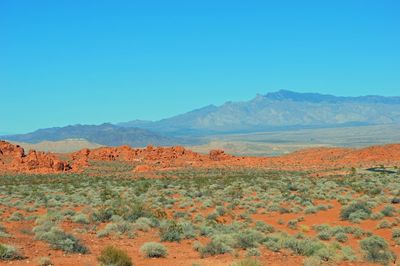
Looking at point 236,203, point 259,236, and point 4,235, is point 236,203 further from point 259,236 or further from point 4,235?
point 4,235

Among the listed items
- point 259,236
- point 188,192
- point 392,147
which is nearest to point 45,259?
point 259,236

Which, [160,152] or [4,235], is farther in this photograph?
[160,152]

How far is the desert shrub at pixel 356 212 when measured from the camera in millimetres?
23406

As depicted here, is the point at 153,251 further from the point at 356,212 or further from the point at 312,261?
the point at 356,212

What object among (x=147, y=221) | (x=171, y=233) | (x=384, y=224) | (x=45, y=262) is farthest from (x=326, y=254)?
(x=147, y=221)

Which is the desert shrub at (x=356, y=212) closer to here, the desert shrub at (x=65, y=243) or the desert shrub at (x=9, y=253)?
the desert shrub at (x=65, y=243)

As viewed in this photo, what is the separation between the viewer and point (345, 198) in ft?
98.5

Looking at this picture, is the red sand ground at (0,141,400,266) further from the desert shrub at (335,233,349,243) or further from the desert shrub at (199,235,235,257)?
the desert shrub at (335,233,349,243)

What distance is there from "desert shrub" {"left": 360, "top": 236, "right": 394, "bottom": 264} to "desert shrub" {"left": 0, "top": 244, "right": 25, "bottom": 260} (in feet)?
30.4

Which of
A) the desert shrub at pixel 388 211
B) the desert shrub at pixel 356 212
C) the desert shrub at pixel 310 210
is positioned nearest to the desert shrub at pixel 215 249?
the desert shrub at pixel 356 212

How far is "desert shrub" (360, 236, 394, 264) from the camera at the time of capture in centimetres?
1449

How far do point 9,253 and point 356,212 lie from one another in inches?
630

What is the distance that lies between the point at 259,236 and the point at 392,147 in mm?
70183

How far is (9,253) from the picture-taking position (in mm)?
12953
